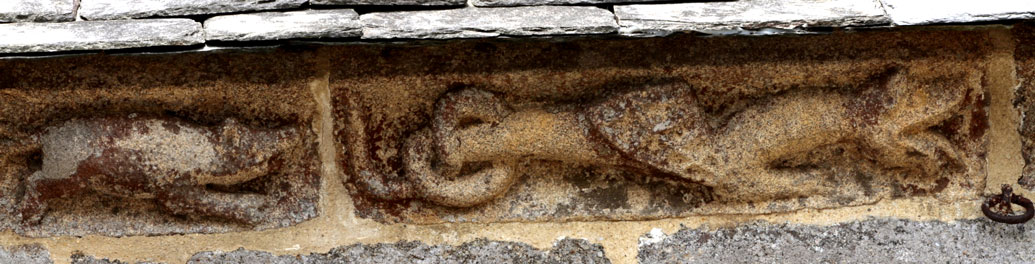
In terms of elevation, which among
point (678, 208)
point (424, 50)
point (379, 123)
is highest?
point (424, 50)

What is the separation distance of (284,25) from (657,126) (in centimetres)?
58

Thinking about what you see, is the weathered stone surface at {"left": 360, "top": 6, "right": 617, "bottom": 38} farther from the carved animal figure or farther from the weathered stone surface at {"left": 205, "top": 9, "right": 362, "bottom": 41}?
the carved animal figure

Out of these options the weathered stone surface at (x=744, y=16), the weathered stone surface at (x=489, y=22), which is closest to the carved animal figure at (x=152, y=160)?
the weathered stone surface at (x=489, y=22)

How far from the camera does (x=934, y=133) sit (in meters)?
1.74

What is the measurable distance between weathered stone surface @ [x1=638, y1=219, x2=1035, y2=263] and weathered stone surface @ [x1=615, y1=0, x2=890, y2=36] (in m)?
Result: 0.47

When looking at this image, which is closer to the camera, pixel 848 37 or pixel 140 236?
pixel 848 37

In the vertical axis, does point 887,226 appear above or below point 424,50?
below

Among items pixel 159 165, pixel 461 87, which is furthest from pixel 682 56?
pixel 159 165

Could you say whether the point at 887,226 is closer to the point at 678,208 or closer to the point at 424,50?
the point at 678,208

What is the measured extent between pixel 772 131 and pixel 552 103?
0.34 metres

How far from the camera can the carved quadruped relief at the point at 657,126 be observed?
1.63 m

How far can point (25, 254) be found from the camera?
1746 mm

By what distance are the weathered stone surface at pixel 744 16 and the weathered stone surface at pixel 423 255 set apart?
49cm

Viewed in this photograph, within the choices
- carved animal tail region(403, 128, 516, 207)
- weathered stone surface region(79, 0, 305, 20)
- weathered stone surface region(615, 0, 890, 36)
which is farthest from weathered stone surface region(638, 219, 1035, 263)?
weathered stone surface region(79, 0, 305, 20)
